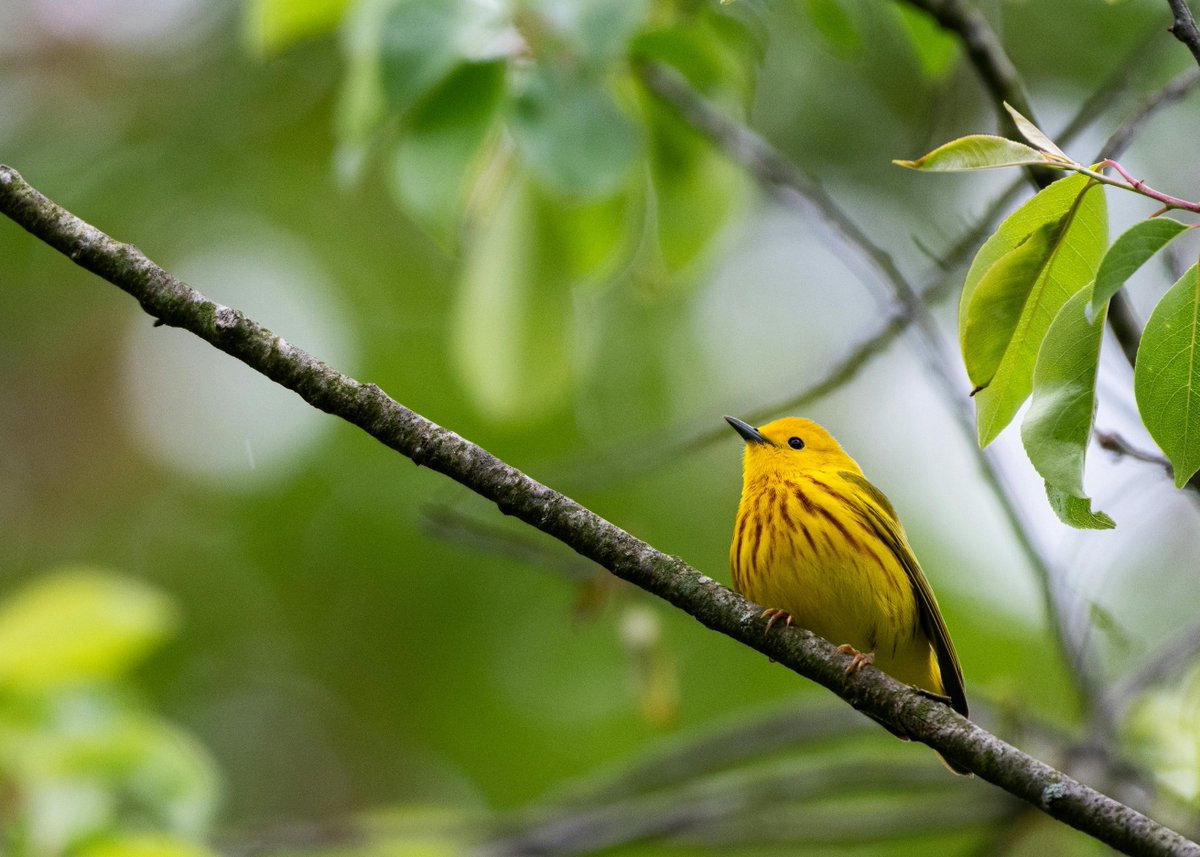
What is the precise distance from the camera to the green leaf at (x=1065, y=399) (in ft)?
5.94

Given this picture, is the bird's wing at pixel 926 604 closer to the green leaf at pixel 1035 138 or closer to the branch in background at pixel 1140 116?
the branch in background at pixel 1140 116

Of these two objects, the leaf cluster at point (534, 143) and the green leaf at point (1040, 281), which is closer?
the green leaf at point (1040, 281)

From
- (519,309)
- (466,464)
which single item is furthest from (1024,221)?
(519,309)

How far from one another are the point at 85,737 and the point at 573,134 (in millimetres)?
2430

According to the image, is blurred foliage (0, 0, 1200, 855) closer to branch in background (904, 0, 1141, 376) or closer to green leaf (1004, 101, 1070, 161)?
branch in background (904, 0, 1141, 376)

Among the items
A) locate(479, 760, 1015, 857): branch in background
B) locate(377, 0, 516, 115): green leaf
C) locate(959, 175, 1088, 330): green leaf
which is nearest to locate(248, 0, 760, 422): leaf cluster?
locate(377, 0, 516, 115): green leaf

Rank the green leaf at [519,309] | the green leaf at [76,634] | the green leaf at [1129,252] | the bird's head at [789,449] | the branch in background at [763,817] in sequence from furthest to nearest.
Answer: the branch in background at [763,817] → the bird's head at [789,449] → the green leaf at [519,309] → the green leaf at [76,634] → the green leaf at [1129,252]

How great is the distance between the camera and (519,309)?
4082 millimetres

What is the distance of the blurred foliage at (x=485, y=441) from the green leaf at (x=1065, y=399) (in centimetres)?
177

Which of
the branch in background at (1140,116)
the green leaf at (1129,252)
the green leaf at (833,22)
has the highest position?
the green leaf at (833,22)

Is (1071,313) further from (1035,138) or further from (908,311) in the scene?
(908,311)

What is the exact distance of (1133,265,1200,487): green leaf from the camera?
6.00 feet

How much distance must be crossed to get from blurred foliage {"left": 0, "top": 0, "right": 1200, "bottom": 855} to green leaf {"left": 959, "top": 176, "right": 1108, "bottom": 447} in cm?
155

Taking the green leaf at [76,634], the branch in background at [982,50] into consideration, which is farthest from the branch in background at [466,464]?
the green leaf at [76,634]
